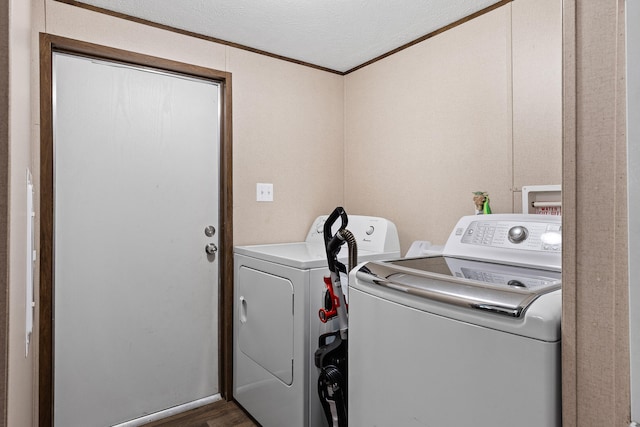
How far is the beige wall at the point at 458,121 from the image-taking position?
173 centimetres

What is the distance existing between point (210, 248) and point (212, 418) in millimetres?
964

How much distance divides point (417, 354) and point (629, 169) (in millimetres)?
752

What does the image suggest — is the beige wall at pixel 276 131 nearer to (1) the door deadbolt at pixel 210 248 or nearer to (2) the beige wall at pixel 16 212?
(1) the door deadbolt at pixel 210 248

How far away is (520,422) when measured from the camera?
853 mm

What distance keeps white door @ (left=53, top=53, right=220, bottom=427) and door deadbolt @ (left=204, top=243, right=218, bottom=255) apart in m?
0.03

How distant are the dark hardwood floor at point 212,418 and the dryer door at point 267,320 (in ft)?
1.17

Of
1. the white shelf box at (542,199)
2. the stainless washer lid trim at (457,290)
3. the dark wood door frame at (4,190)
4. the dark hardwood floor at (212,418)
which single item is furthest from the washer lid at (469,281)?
the dark hardwood floor at (212,418)

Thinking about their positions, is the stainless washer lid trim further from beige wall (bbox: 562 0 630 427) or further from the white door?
the white door

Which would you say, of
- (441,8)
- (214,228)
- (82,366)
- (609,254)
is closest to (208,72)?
(214,228)

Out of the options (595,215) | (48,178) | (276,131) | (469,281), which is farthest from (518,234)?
(48,178)

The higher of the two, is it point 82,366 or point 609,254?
point 609,254

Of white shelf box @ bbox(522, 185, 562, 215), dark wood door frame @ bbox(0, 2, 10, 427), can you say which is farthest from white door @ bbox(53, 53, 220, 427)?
Result: white shelf box @ bbox(522, 185, 562, 215)

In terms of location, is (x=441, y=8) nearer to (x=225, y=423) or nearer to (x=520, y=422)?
(x=520, y=422)

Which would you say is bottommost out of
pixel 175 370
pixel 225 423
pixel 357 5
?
pixel 225 423
